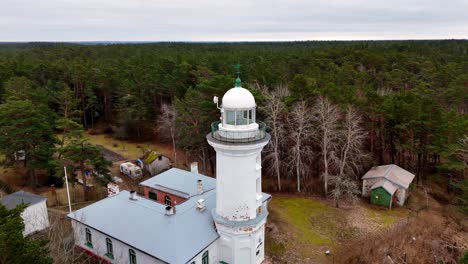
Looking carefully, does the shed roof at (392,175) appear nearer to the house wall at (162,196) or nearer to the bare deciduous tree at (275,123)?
the bare deciduous tree at (275,123)

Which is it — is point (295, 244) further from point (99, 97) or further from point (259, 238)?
point (99, 97)

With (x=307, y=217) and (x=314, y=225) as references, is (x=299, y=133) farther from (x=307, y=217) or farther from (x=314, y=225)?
(x=314, y=225)

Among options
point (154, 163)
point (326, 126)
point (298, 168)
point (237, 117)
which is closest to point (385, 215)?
point (298, 168)

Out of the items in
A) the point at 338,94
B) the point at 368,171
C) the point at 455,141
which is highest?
the point at 338,94

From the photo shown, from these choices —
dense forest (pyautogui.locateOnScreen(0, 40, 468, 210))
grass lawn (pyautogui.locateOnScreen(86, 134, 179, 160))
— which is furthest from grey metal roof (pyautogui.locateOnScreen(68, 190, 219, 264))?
grass lawn (pyautogui.locateOnScreen(86, 134, 179, 160))

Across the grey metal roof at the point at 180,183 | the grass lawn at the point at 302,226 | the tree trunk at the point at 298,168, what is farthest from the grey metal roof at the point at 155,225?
the tree trunk at the point at 298,168

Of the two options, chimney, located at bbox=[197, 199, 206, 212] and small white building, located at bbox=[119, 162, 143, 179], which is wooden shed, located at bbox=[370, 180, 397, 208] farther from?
small white building, located at bbox=[119, 162, 143, 179]

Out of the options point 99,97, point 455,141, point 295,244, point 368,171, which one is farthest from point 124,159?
point 455,141
